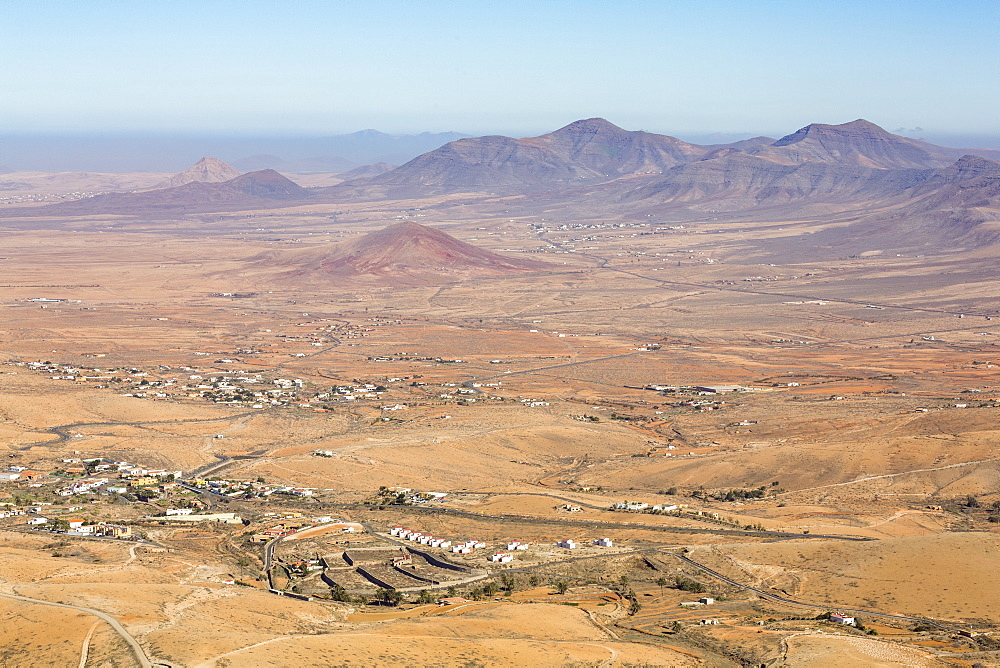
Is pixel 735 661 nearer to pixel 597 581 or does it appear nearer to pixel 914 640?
pixel 914 640

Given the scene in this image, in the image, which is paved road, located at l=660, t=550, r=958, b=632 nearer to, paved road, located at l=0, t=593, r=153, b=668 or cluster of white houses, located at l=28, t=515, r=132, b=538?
paved road, located at l=0, t=593, r=153, b=668

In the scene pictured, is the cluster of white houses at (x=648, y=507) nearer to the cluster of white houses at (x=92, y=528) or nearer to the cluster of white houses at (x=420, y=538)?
the cluster of white houses at (x=420, y=538)

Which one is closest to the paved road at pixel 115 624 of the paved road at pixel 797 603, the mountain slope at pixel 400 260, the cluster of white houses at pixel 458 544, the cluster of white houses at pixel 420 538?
the cluster of white houses at pixel 458 544

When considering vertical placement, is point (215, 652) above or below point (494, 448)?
above

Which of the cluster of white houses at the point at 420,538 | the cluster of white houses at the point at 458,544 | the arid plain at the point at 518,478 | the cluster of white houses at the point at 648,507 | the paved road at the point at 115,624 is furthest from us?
the cluster of white houses at the point at 648,507

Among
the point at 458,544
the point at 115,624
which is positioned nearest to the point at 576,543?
the point at 458,544

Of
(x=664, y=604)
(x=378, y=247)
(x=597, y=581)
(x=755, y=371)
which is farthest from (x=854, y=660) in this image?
(x=378, y=247)
